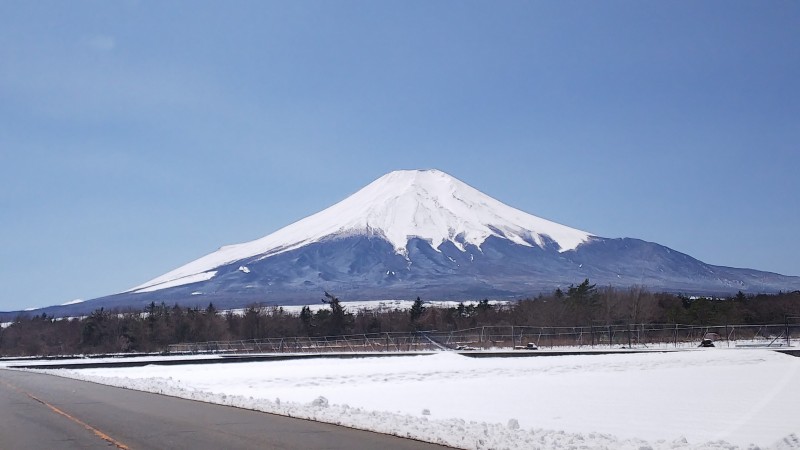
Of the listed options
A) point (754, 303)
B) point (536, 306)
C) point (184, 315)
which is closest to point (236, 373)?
point (536, 306)

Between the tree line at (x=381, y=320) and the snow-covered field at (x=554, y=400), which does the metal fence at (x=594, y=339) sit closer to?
the tree line at (x=381, y=320)

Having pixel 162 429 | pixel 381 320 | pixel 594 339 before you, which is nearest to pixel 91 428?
pixel 162 429

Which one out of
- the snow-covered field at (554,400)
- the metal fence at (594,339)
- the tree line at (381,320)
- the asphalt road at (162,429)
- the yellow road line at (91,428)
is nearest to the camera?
the yellow road line at (91,428)

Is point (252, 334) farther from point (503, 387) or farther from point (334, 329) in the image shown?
point (503, 387)

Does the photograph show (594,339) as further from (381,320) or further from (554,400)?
(381,320)

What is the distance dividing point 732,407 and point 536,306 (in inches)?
2429

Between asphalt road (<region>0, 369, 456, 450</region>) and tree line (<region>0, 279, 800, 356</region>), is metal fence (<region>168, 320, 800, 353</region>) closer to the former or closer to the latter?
tree line (<region>0, 279, 800, 356</region>)

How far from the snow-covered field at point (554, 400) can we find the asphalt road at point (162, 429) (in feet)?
2.57

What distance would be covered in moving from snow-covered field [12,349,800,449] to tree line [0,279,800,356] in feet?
132

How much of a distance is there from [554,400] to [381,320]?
7779 cm

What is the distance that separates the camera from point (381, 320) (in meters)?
93.4

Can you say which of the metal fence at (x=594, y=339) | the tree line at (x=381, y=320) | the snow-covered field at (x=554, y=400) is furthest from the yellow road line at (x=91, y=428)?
the tree line at (x=381, y=320)

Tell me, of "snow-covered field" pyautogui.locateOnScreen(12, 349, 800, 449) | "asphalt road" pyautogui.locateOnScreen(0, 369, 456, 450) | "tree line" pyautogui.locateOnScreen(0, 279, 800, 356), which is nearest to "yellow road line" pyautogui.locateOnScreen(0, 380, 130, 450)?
"asphalt road" pyautogui.locateOnScreen(0, 369, 456, 450)

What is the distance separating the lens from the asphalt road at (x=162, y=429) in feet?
35.0
